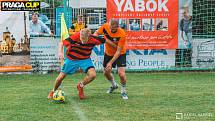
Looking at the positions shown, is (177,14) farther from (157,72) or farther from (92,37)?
(92,37)

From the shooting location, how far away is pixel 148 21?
15.1 m

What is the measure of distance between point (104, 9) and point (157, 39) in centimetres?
191

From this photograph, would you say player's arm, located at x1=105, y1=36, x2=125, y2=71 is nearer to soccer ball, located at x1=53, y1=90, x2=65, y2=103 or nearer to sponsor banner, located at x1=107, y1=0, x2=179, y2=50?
soccer ball, located at x1=53, y1=90, x2=65, y2=103

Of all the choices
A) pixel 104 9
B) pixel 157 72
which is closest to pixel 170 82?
pixel 157 72

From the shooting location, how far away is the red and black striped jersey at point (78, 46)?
9.05 m

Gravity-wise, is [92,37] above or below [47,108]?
above

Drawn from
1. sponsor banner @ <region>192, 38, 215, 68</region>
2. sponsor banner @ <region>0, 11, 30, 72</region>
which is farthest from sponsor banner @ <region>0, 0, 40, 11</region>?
sponsor banner @ <region>192, 38, 215, 68</region>

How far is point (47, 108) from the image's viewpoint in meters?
8.09

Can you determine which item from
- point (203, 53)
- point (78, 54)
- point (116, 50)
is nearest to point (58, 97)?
point (78, 54)

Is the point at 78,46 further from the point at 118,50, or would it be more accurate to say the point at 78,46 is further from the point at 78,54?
the point at 118,50

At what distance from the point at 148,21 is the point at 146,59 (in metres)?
1.20

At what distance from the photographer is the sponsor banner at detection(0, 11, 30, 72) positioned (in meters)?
14.4

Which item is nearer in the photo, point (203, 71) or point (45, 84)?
point (45, 84)

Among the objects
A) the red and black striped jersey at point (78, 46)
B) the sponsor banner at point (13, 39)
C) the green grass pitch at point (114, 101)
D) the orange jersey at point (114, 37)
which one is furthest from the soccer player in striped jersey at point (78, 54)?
the sponsor banner at point (13, 39)
